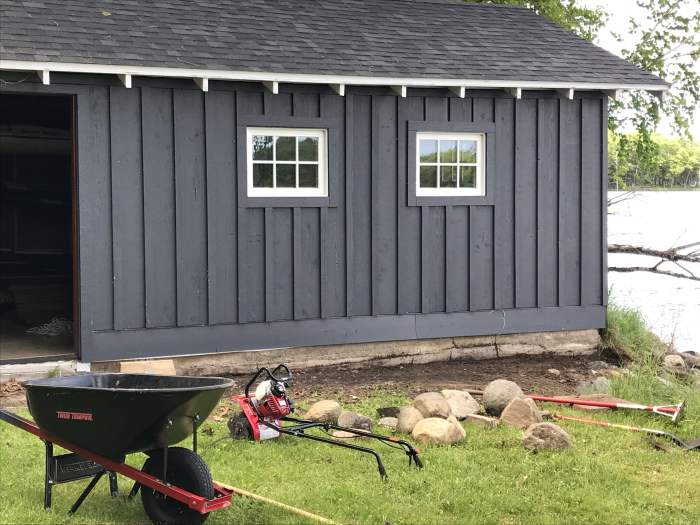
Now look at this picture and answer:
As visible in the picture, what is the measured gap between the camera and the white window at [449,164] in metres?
10.5

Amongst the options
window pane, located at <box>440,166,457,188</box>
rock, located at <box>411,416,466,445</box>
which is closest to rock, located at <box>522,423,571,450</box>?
rock, located at <box>411,416,466,445</box>

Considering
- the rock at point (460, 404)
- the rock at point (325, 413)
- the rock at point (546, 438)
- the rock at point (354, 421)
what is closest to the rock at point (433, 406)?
the rock at point (460, 404)

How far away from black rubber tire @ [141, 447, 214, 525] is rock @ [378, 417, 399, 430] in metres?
2.66

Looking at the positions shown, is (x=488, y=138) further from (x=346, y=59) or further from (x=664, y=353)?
(x=664, y=353)

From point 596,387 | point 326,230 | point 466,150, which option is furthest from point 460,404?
point 466,150

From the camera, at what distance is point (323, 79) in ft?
31.3

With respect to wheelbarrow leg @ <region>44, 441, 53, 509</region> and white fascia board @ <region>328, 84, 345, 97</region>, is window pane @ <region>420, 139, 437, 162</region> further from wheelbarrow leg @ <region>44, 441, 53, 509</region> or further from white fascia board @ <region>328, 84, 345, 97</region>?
wheelbarrow leg @ <region>44, 441, 53, 509</region>

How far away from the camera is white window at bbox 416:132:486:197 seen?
10.5 meters

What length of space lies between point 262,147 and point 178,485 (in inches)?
214

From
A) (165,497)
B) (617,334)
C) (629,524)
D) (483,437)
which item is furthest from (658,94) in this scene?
(165,497)

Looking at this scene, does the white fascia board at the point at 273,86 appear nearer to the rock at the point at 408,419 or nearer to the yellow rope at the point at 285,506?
the rock at the point at 408,419

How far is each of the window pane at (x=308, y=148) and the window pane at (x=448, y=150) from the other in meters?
1.48

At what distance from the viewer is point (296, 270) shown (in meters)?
9.93

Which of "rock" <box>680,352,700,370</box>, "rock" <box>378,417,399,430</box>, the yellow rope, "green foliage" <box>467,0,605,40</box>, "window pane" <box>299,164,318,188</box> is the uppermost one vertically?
"green foliage" <box>467,0,605,40</box>
